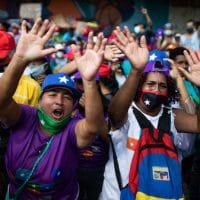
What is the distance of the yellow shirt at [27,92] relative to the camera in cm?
350

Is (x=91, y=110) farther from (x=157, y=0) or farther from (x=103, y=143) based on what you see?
(x=157, y=0)

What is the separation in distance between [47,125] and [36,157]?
0.73ft

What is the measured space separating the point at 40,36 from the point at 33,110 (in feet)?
1.80

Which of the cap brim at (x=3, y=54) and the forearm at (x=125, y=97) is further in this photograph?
the cap brim at (x=3, y=54)

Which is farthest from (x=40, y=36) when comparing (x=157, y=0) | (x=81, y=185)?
(x=157, y=0)

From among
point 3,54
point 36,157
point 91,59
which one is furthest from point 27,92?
point 91,59

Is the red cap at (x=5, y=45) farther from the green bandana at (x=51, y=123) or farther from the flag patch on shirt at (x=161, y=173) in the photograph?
the flag patch on shirt at (x=161, y=173)

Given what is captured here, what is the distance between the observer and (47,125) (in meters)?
2.80

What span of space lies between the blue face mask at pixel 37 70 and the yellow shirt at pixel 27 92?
77 centimetres

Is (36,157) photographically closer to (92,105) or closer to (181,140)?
(92,105)

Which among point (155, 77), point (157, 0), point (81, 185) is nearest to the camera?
point (155, 77)

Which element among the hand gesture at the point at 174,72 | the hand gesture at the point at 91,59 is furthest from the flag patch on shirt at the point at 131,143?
the hand gesture at the point at 174,72

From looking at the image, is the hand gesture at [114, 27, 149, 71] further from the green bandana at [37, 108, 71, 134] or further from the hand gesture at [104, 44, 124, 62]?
the green bandana at [37, 108, 71, 134]

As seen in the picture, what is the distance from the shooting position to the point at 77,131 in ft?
9.07
